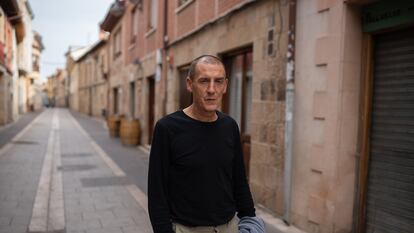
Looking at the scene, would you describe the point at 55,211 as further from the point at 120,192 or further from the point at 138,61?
the point at 138,61

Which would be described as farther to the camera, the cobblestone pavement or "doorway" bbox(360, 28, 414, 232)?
the cobblestone pavement

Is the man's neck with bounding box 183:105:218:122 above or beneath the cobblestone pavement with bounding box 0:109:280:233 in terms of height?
above

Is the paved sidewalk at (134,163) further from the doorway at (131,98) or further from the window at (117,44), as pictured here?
the window at (117,44)

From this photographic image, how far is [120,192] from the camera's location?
7.37m

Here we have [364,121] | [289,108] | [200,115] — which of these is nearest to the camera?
[200,115]

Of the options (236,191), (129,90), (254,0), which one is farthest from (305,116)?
(129,90)

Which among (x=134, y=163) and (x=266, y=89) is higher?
(x=266, y=89)

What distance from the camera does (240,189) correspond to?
2.45 meters

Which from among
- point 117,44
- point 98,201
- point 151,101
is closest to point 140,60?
point 151,101

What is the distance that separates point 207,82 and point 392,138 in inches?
115

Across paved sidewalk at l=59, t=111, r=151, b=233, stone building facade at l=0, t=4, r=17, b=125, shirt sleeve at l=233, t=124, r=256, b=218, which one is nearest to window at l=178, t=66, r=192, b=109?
paved sidewalk at l=59, t=111, r=151, b=233

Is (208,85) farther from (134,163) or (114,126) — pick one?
(114,126)

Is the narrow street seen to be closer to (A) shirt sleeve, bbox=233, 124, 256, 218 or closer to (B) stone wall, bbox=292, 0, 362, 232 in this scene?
(B) stone wall, bbox=292, 0, 362, 232

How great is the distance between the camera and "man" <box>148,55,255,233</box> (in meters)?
2.09
